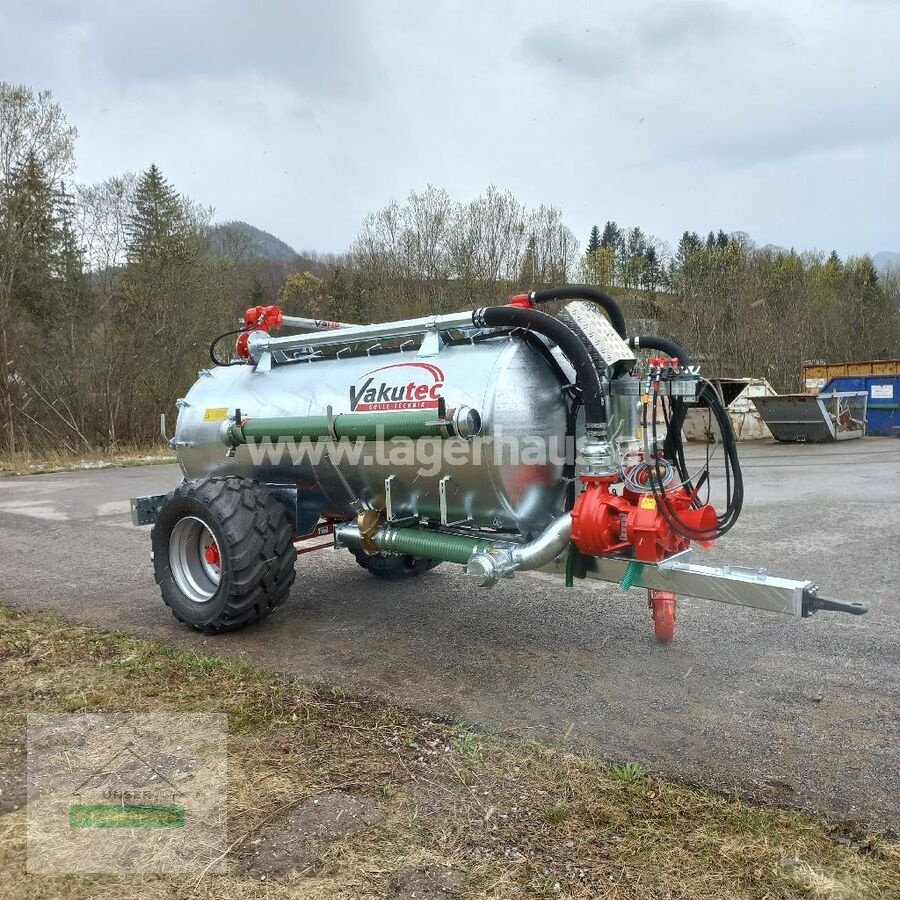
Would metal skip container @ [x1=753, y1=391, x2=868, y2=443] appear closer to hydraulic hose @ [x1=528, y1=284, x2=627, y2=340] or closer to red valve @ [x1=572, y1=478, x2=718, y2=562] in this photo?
hydraulic hose @ [x1=528, y1=284, x2=627, y2=340]

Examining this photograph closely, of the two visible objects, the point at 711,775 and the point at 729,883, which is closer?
the point at 729,883

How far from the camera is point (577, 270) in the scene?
29156mm

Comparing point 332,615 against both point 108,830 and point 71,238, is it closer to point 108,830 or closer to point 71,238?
point 108,830

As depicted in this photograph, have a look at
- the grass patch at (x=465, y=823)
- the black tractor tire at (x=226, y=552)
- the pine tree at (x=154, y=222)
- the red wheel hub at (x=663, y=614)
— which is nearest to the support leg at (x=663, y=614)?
the red wheel hub at (x=663, y=614)

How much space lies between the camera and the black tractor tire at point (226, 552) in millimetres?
4973

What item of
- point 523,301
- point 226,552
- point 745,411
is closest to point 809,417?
point 745,411

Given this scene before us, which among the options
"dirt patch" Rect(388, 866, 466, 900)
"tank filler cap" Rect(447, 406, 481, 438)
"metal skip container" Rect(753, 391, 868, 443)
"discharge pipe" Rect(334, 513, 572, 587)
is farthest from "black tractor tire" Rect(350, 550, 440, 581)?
"metal skip container" Rect(753, 391, 868, 443)

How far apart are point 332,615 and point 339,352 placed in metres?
1.86

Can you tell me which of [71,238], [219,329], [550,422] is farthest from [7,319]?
[550,422]

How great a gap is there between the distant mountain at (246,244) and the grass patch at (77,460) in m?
8.21

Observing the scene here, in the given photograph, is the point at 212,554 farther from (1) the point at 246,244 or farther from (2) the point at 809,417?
(1) the point at 246,244

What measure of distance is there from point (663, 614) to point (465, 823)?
90.1 inches

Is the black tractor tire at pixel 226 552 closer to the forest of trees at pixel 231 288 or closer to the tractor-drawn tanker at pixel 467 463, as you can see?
the tractor-drawn tanker at pixel 467 463

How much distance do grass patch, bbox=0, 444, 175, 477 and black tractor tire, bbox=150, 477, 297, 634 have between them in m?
12.9
